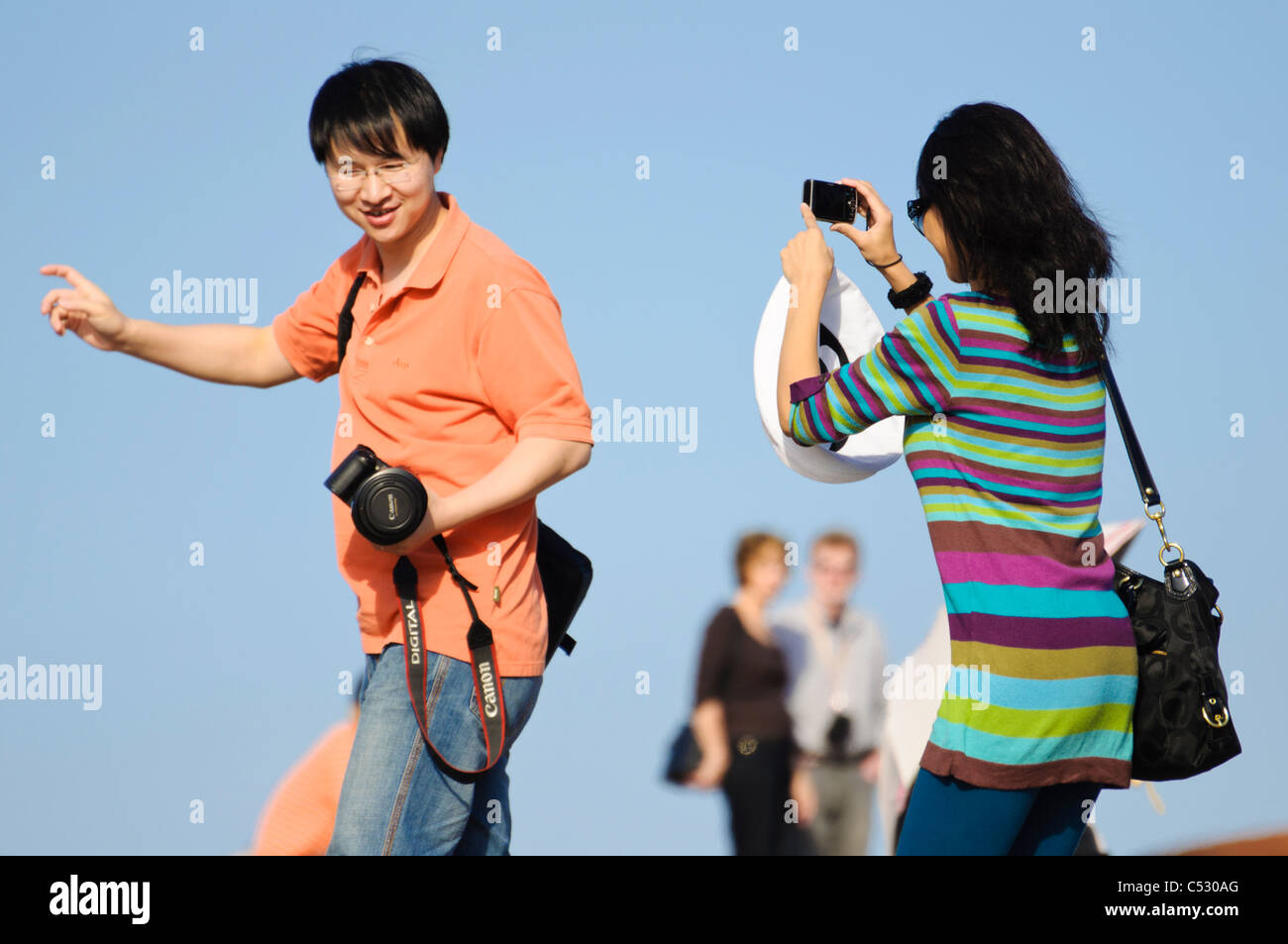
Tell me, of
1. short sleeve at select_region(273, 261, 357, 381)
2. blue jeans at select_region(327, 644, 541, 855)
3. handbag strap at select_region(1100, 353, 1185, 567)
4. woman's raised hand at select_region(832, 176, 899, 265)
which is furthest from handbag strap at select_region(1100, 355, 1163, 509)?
short sleeve at select_region(273, 261, 357, 381)

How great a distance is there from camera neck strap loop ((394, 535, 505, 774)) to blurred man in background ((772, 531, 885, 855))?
120 inches

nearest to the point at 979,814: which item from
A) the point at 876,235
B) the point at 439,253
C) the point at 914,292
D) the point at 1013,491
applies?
the point at 1013,491

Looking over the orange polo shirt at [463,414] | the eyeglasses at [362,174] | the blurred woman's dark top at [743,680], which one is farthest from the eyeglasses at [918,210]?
the blurred woman's dark top at [743,680]

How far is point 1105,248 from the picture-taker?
218 cm

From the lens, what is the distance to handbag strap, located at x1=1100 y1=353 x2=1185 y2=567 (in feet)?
7.29

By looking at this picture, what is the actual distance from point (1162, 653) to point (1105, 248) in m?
0.67

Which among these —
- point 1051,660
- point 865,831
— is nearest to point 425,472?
point 1051,660

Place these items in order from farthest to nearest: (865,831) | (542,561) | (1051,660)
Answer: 1. (865,831)
2. (542,561)
3. (1051,660)

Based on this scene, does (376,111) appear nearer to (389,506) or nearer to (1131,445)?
(389,506)

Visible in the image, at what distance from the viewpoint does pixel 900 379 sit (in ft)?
6.95

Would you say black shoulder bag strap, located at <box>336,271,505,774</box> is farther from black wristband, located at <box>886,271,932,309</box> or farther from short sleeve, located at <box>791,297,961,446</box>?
black wristband, located at <box>886,271,932,309</box>

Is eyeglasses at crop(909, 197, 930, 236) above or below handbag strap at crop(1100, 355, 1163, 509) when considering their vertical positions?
above
